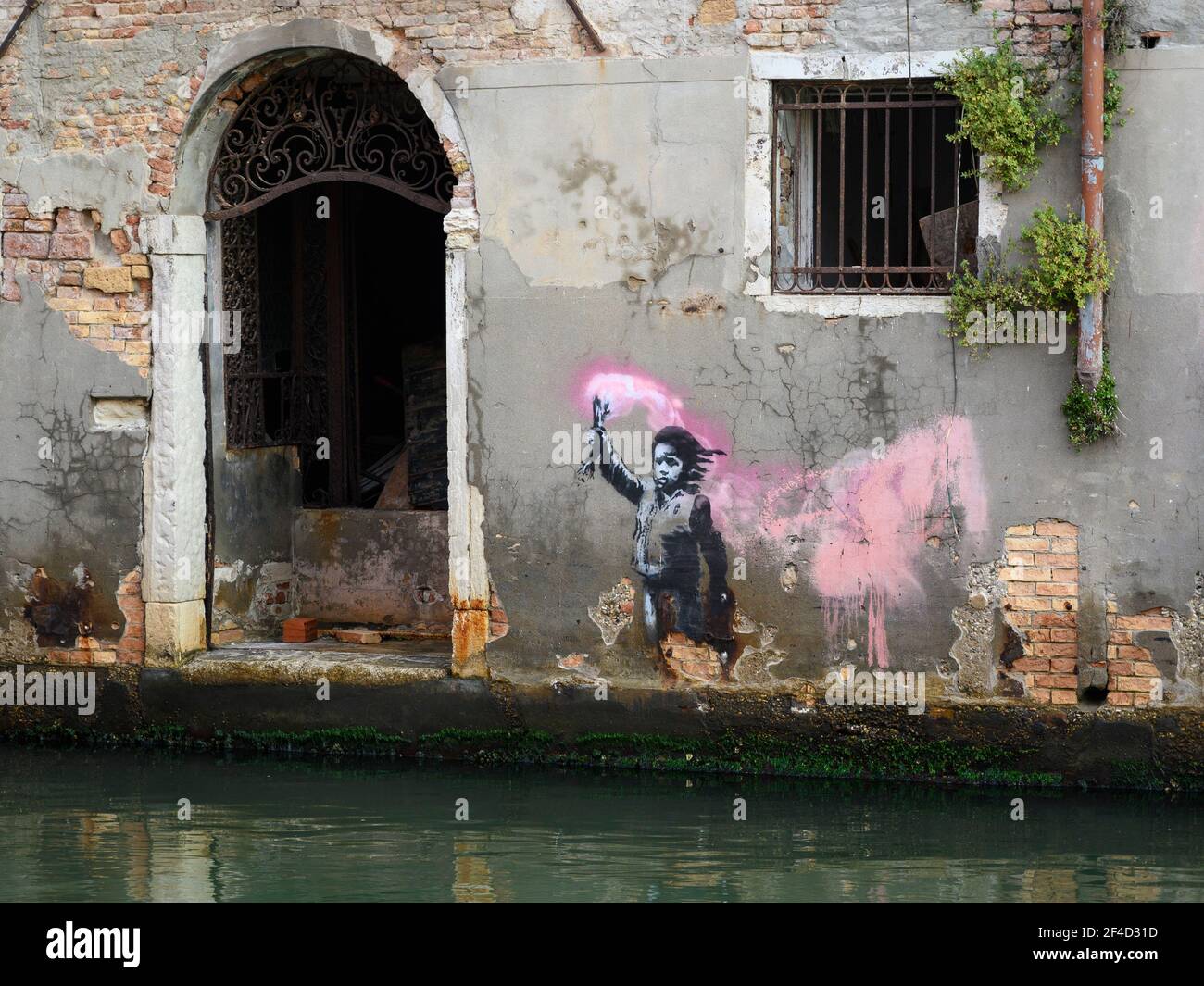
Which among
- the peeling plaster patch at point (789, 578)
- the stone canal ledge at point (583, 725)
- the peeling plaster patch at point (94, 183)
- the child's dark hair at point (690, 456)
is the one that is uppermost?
the peeling plaster patch at point (94, 183)

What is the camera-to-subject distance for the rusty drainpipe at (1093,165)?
7.48 metres

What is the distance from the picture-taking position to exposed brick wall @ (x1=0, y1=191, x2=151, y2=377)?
29.6 feet

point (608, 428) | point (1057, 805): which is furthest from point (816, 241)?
point (1057, 805)

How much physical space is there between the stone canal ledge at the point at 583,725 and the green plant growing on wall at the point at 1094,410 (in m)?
1.24

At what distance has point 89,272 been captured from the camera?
9031mm

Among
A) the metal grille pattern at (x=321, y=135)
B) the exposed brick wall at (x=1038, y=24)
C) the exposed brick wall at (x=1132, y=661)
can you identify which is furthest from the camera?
the metal grille pattern at (x=321, y=135)

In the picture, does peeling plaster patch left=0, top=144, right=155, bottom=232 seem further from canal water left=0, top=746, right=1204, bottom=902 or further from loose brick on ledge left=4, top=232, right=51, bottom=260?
canal water left=0, top=746, right=1204, bottom=902

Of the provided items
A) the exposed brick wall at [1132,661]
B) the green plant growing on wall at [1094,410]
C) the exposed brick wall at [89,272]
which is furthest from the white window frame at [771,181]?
the exposed brick wall at [89,272]

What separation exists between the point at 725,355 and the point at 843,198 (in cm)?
90

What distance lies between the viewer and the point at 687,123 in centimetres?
817

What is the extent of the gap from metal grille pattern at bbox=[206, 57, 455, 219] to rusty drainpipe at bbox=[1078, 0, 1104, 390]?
3076 millimetres

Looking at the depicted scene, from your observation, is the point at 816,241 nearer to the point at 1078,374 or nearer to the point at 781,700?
the point at 1078,374

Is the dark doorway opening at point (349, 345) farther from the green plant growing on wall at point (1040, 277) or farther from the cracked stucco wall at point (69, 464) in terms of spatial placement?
the green plant growing on wall at point (1040, 277)

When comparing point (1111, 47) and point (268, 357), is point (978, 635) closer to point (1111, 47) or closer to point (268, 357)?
point (1111, 47)
